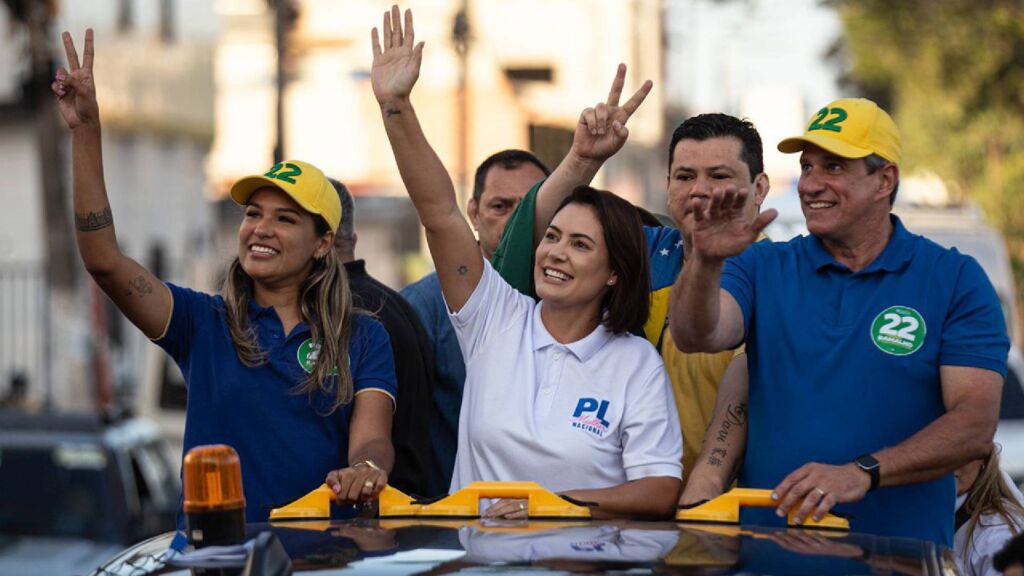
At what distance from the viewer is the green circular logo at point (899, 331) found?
507 centimetres

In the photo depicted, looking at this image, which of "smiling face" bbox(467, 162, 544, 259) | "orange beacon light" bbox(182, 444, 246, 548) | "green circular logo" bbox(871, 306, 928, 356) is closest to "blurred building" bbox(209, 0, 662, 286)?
"smiling face" bbox(467, 162, 544, 259)

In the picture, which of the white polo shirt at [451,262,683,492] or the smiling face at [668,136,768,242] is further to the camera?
the smiling face at [668,136,768,242]

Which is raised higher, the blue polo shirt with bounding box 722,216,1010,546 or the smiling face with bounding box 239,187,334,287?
the smiling face with bounding box 239,187,334,287

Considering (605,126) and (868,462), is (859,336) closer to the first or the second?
(868,462)

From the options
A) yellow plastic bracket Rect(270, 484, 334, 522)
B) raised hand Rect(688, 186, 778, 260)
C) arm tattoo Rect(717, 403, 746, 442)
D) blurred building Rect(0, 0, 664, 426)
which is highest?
blurred building Rect(0, 0, 664, 426)

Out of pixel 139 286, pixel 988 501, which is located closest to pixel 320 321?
pixel 139 286

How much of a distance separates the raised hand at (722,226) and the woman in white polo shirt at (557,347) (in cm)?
59

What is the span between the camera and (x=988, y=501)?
18.9ft

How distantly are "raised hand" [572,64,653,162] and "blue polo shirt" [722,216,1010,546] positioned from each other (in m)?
0.79

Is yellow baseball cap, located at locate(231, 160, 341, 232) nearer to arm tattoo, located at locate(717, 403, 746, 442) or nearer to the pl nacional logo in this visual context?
the pl nacional logo

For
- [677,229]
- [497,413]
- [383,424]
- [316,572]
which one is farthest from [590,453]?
[316,572]

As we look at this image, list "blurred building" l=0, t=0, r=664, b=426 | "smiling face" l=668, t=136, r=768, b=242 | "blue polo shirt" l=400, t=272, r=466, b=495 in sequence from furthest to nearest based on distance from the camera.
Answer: "blurred building" l=0, t=0, r=664, b=426, "blue polo shirt" l=400, t=272, r=466, b=495, "smiling face" l=668, t=136, r=768, b=242

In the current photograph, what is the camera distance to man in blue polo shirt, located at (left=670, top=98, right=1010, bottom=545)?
4.98 meters

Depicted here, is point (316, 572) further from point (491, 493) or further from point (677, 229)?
point (677, 229)
